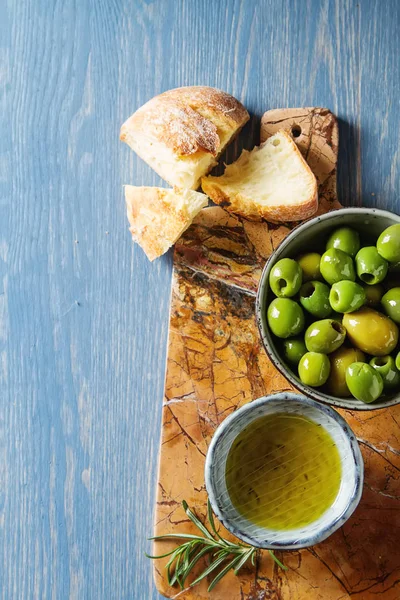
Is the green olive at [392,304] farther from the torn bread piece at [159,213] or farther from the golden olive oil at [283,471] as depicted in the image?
the torn bread piece at [159,213]

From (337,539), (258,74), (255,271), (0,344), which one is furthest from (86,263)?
(337,539)

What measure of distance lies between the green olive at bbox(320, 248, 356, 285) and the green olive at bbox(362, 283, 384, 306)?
37mm

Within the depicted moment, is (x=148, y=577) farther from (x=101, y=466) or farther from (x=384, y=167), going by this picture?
(x=384, y=167)

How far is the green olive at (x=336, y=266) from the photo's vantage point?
1.21 meters

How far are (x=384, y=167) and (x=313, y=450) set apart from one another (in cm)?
65

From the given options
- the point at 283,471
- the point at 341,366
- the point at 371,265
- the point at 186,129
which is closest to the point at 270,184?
the point at 186,129

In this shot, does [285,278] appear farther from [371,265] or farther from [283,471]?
[283,471]

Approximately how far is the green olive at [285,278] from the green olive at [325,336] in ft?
0.26

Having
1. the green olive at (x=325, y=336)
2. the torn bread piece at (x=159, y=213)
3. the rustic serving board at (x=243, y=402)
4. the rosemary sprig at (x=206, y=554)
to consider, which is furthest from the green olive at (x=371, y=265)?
the rosemary sprig at (x=206, y=554)

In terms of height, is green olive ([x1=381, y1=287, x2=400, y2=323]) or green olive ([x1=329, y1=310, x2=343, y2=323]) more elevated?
green olive ([x1=381, y1=287, x2=400, y2=323])

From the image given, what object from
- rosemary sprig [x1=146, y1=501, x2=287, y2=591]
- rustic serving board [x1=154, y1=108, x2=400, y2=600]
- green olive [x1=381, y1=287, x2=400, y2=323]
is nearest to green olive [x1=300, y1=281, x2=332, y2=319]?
green olive [x1=381, y1=287, x2=400, y2=323]

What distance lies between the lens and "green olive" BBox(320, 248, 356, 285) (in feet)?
3.97

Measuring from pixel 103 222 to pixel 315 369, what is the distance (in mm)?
625

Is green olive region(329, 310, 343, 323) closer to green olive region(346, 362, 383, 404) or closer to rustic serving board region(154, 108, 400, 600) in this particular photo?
green olive region(346, 362, 383, 404)
